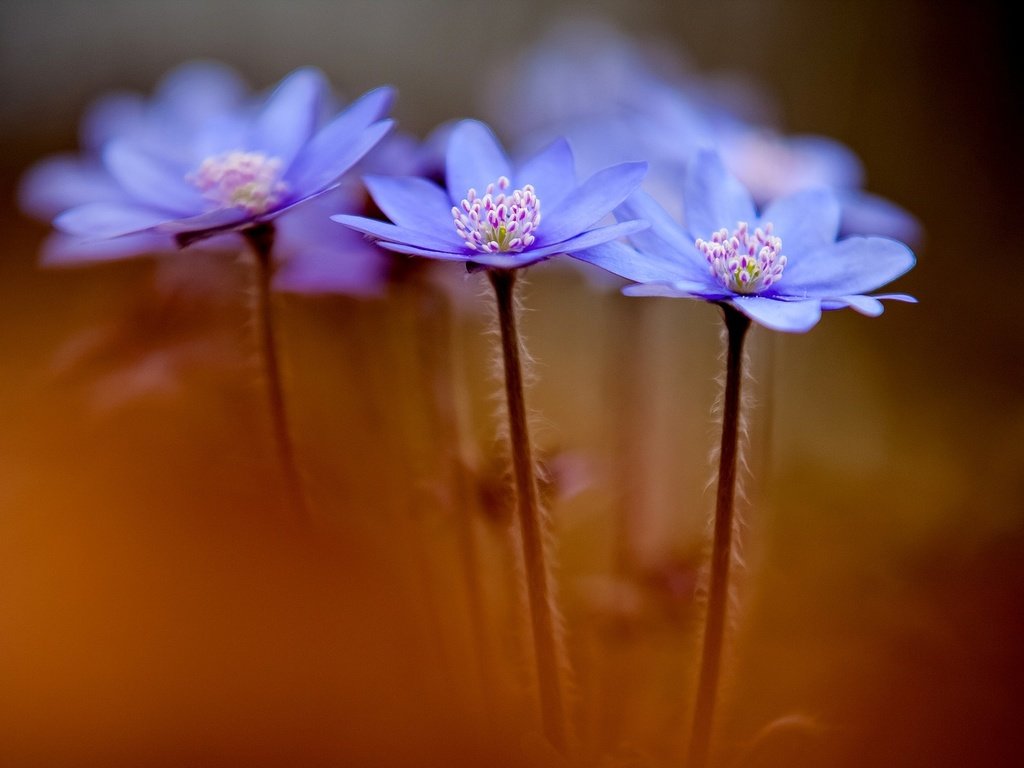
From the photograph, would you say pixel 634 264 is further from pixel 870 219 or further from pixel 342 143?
pixel 870 219

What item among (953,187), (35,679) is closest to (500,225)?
(35,679)

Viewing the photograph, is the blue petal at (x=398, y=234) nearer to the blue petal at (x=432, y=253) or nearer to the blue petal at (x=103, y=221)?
the blue petal at (x=432, y=253)

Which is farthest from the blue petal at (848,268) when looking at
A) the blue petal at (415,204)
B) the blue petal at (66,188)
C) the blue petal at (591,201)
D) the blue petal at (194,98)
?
the blue petal at (194,98)

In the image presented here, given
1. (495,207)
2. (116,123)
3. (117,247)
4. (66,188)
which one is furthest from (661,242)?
(116,123)

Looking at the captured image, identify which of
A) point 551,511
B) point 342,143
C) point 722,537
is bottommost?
point 551,511

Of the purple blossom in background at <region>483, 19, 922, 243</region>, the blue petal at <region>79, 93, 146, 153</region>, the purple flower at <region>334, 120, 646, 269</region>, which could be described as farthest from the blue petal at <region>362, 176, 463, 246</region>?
the blue petal at <region>79, 93, 146, 153</region>

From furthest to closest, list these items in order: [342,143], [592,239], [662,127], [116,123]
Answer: [116,123]
[662,127]
[342,143]
[592,239]

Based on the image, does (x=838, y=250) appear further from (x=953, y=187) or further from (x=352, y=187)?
(x=953, y=187)
